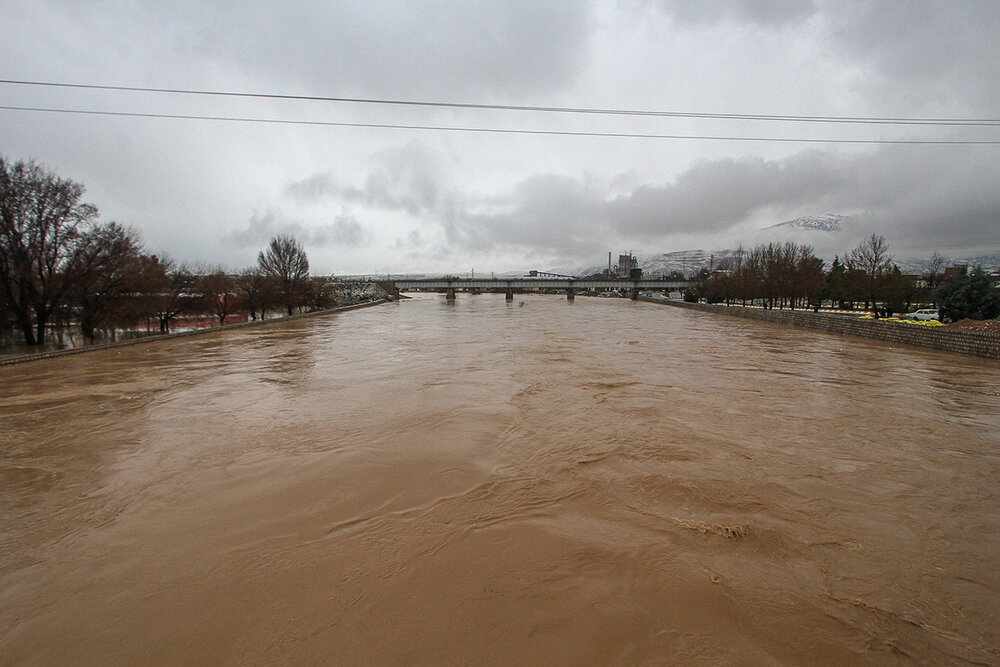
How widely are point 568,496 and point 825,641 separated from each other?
118 inches

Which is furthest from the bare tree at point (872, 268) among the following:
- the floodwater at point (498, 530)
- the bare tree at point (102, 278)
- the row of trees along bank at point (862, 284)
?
the bare tree at point (102, 278)

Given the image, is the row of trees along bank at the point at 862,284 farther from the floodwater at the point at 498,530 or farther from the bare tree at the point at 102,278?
the bare tree at the point at 102,278

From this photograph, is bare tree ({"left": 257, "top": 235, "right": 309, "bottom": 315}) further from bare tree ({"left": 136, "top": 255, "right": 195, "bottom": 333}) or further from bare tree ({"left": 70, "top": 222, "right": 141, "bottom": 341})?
bare tree ({"left": 70, "top": 222, "right": 141, "bottom": 341})

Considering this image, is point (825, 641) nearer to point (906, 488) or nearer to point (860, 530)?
point (860, 530)

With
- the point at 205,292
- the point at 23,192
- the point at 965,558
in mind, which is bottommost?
the point at 965,558

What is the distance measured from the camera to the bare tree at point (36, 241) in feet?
76.1

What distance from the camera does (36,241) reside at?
79.2ft

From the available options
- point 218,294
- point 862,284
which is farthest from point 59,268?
point 862,284

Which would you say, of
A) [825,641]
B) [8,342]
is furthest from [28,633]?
[8,342]

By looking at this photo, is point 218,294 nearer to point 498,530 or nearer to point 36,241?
point 36,241

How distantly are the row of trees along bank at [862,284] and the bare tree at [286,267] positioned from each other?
63.3 meters

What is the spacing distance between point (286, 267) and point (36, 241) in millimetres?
31645

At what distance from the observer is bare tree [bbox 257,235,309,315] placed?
53.2m

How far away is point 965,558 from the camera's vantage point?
4.47 m
